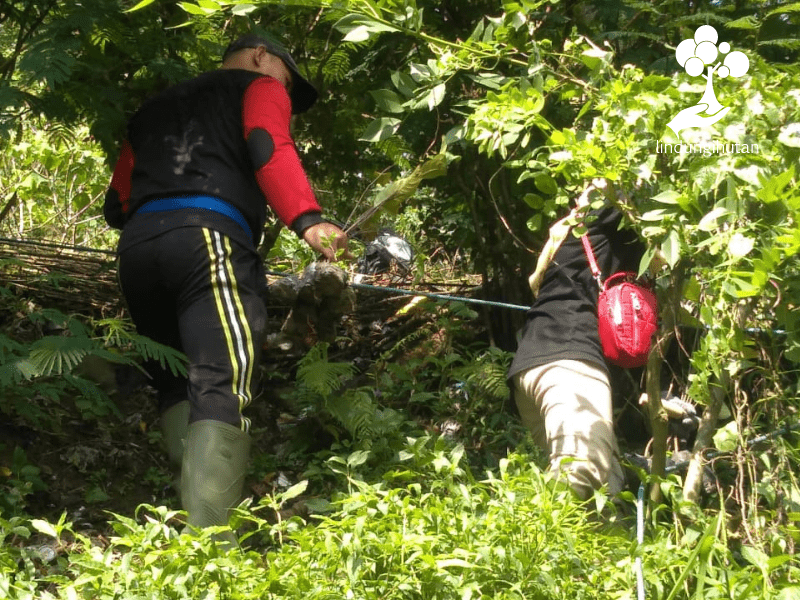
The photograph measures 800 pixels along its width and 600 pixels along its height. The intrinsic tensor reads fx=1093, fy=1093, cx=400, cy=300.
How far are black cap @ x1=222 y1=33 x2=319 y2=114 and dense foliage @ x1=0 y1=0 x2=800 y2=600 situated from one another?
1.08 ft

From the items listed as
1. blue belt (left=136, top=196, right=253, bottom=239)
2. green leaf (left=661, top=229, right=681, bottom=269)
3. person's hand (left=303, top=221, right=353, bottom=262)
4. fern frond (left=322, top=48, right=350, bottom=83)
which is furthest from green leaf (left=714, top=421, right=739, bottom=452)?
fern frond (left=322, top=48, right=350, bottom=83)

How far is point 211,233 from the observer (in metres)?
3.63

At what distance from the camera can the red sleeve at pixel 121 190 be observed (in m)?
4.10

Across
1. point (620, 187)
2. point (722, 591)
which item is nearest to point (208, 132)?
point (620, 187)

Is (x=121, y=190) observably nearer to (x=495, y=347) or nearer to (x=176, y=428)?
(x=176, y=428)

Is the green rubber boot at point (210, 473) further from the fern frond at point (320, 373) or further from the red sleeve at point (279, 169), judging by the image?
the fern frond at point (320, 373)

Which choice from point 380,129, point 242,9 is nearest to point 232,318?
point 380,129

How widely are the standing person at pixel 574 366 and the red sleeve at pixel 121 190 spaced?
5.19 ft

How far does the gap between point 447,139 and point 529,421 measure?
3.83ft

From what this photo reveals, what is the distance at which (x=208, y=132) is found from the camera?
12.5ft

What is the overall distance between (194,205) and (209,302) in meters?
0.36

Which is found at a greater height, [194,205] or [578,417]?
[194,205]

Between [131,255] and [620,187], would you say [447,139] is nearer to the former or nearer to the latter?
[620,187]

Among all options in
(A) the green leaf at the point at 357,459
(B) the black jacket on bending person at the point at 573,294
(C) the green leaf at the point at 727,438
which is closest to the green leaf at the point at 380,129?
(B) the black jacket on bending person at the point at 573,294
